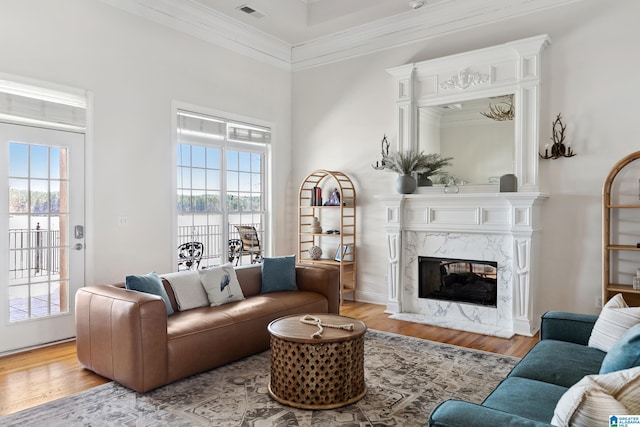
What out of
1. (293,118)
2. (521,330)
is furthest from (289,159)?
(521,330)

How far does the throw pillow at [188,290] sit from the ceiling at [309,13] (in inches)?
126

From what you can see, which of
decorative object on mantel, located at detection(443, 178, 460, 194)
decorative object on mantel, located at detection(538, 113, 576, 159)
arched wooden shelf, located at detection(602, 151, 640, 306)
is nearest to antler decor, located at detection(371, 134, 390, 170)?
decorative object on mantel, located at detection(443, 178, 460, 194)

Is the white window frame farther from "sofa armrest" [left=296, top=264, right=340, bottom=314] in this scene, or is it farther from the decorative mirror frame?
the decorative mirror frame

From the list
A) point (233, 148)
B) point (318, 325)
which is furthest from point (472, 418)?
point (233, 148)

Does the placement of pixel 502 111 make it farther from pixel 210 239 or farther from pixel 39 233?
pixel 39 233

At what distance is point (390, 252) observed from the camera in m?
5.40

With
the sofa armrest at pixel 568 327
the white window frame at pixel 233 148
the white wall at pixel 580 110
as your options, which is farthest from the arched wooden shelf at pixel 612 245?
the white window frame at pixel 233 148

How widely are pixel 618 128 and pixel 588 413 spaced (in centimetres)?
379

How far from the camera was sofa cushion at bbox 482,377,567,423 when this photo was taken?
5.96 feet

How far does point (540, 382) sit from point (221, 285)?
2.74 metres

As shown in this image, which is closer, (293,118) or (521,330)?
(521,330)

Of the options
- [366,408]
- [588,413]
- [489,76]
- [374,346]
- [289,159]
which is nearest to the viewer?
[588,413]

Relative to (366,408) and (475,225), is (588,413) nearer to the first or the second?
(366,408)

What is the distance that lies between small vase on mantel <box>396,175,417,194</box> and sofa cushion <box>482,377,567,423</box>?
326 cm
